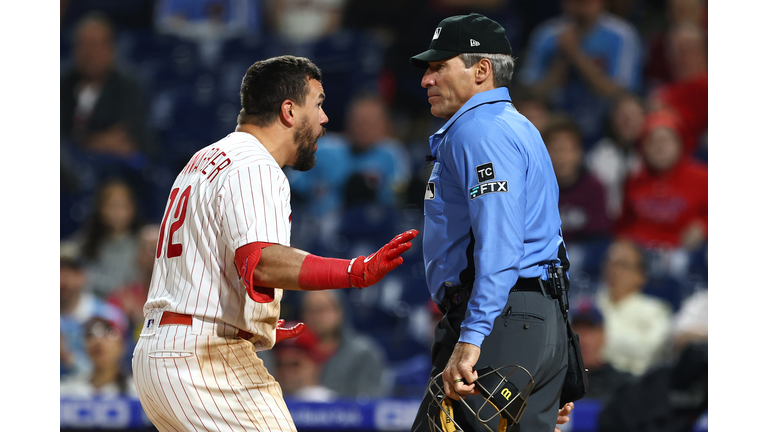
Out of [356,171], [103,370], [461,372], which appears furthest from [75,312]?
[461,372]

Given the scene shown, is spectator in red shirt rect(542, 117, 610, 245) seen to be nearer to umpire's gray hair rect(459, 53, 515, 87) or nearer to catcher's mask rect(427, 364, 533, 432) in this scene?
umpire's gray hair rect(459, 53, 515, 87)

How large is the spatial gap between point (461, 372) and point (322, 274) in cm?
57

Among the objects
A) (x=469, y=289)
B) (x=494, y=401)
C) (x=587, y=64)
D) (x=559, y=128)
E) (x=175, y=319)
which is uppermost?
(x=587, y=64)

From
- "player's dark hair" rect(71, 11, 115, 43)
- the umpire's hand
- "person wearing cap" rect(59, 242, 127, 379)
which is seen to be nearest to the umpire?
the umpire's hand

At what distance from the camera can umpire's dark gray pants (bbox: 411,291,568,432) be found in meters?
2.68

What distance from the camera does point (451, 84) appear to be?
3080mm

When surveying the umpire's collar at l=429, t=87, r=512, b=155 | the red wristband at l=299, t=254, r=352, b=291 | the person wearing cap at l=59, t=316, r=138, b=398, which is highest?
the umpire's collar at l=429, t=87, r=512, b=155

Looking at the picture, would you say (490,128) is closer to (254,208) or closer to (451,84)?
(451,84)

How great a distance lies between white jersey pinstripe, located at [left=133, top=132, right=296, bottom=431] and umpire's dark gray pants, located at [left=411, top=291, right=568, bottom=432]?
623mm

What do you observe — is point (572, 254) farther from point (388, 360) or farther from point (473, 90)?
point (473, 90)

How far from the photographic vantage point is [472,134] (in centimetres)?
277

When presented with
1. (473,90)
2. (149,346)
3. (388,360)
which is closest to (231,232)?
(149,346)

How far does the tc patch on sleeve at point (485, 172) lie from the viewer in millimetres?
2680

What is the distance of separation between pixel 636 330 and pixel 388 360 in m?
2.22
